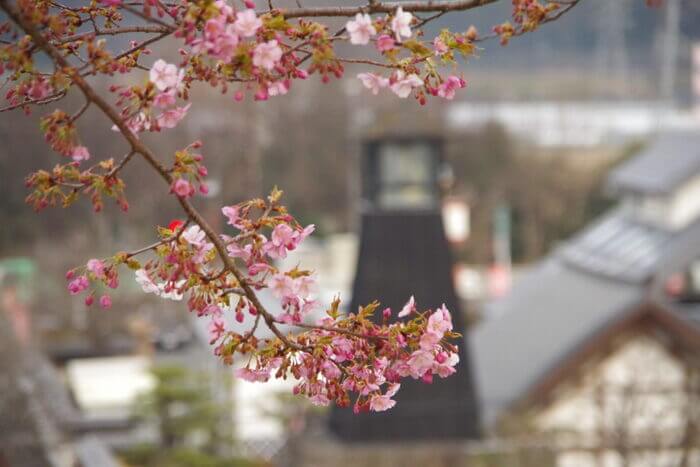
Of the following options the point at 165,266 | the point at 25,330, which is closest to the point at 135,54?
the point at 165,266

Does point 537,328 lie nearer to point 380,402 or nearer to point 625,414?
point 625,414

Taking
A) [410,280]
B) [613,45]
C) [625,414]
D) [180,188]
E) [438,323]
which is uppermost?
[180,188]

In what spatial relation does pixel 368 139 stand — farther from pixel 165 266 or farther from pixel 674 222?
pixel 165 266

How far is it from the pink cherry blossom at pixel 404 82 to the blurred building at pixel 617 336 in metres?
7.15

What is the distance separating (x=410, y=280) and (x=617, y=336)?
2440mm

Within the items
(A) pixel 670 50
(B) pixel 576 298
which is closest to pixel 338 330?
(B) pixel 576 298

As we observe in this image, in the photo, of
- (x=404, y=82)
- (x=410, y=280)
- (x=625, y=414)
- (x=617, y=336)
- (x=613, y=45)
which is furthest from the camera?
(x=613, y=45)

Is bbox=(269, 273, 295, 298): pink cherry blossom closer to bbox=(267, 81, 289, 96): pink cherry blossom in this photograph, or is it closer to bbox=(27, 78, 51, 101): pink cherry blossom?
bbox=(267, 81, 289, 96): pink cherry blossom

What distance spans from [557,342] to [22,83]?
10.6 meters

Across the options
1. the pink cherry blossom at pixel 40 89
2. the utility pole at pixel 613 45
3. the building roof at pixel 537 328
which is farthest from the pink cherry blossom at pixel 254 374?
the utility pole at pixel 613 45

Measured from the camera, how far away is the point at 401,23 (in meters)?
1.36

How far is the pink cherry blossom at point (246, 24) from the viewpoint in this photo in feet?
4.27

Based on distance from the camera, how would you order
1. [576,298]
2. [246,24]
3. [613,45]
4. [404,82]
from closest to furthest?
[246,24]
[404,82]
[576,298]
[613,45]

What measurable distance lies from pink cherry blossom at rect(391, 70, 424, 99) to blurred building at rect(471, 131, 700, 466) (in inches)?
281
